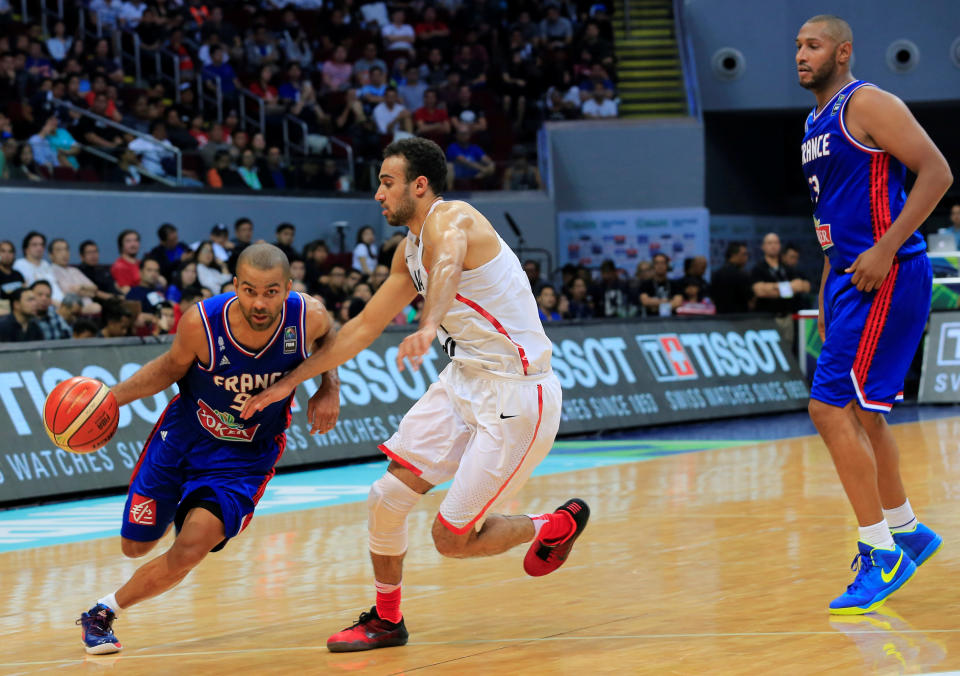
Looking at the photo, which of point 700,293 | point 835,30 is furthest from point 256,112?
point 835,30

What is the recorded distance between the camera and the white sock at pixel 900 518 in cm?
559

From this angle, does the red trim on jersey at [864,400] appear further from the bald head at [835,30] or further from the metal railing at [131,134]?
the metal railing at [131,134]

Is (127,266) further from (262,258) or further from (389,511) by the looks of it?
(389,511)

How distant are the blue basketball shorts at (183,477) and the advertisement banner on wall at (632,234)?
56.4 ft

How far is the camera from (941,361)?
623 inches

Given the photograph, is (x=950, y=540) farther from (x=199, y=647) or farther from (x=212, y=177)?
(x=212, y=177)

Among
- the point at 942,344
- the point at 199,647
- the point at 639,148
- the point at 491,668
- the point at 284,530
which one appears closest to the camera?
the point at 491,668

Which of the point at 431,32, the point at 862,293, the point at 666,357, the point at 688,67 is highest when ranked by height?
the point at 431,32

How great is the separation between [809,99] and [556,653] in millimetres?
20403

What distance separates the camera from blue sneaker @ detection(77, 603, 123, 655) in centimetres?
507

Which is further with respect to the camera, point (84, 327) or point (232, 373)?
point (84, 327)

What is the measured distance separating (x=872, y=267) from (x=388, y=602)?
7.59ft

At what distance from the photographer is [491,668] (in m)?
4.58

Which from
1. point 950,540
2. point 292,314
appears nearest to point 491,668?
point 292,314
